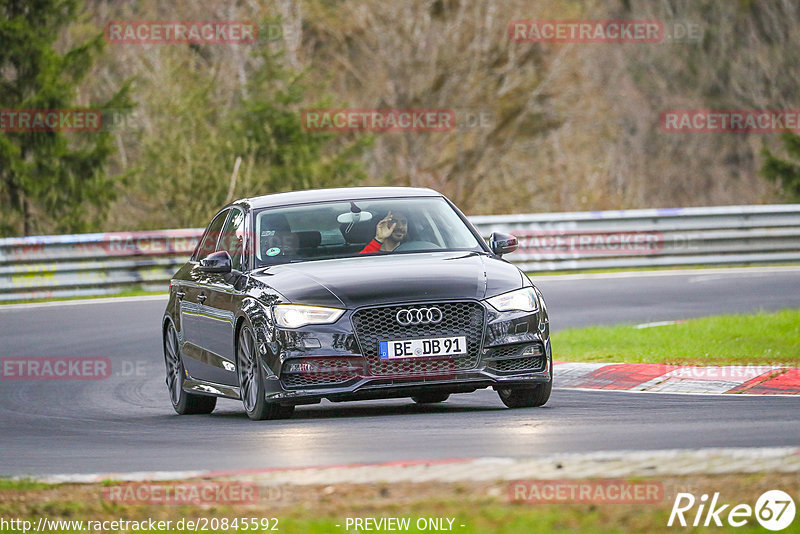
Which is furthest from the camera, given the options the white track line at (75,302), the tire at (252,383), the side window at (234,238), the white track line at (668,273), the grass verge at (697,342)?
the white track line at (668,273)

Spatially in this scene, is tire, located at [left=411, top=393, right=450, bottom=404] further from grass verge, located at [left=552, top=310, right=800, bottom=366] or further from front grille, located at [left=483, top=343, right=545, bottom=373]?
grass verge, located at [left=552, top=310, right=800, bottom=366]

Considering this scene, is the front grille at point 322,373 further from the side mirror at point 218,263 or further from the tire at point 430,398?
the tire at point 430,398

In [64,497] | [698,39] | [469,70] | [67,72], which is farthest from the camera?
[698,39]

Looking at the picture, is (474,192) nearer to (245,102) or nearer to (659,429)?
(245,102)

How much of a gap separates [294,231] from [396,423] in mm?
1998

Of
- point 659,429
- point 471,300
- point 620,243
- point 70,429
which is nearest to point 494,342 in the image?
point 471,300

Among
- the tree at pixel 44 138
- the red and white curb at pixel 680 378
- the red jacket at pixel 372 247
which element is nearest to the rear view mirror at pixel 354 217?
the red jacket at pixel 372 247

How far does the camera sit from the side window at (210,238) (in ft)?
41.5

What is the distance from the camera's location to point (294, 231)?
11461mm

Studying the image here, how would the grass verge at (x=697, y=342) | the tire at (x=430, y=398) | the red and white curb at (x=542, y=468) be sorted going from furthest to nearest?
the grass verge at (x=697, y=342), the tire at (x=430, y=398), the red and white curb at (x=542, y=468)

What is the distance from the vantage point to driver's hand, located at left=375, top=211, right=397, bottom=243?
37.4ft

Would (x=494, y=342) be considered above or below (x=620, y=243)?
above

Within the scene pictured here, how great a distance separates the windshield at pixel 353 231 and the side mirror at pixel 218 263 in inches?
8.8

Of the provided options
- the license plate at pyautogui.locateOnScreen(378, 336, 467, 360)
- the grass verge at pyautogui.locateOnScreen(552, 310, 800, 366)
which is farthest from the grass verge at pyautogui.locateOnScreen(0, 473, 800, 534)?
the grass verge at pyautogui.locateOnScreen(552, 310, 800, 366)
